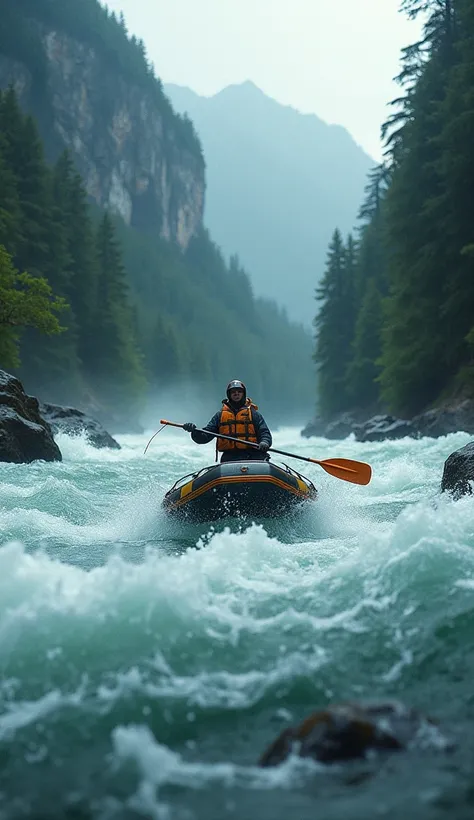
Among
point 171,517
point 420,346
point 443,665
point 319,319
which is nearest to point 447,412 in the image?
point 420,346

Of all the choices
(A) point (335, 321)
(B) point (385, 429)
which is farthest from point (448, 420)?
(A) point (335, 321)

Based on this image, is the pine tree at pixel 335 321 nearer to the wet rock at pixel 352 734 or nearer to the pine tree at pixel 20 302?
the pine tree at pixel 20 302

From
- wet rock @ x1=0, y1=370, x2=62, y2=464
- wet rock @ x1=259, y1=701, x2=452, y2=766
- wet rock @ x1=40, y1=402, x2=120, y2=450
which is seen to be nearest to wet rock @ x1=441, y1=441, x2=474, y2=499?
wet rock @ x1=259, y1=701, x2=452, y2=766

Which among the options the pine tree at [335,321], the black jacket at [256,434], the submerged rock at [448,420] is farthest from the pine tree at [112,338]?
the black jacket at [256,434]

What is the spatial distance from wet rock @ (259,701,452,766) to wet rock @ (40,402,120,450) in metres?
16.8

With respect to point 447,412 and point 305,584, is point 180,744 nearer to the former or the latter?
point 305,584

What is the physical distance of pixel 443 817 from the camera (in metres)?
2.52

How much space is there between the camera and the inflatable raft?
8031 millimetres

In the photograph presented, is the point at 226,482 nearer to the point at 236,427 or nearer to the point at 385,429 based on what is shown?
the point at 236,427

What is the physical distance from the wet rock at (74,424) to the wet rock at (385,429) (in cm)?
906

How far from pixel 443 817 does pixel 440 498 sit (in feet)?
21.4

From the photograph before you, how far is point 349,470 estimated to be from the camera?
9.55 metres

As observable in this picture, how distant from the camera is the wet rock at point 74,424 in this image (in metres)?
19.5

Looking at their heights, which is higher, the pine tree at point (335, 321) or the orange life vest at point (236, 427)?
the pine tree at point (335, 321)
